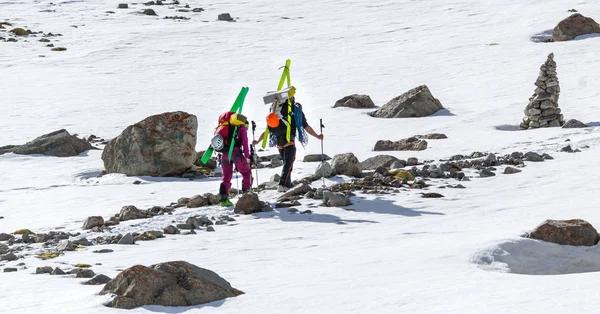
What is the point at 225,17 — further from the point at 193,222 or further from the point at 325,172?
the point at 193,222

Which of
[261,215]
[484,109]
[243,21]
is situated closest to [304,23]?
[243,21]

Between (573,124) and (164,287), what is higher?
(164,287)

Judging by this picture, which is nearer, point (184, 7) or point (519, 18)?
point (519, 18)

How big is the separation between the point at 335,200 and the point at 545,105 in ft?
31.6

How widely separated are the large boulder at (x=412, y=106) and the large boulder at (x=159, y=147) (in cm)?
815

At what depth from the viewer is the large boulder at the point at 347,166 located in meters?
14.8

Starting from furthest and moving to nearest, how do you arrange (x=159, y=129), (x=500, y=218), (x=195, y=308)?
1. (x=159, y=129)
2. (x=500, y=218)
3. (x=195, y=308)

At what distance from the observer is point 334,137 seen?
72.1 feet

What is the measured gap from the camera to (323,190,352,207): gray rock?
12508 millimetres

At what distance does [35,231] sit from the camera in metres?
12.4

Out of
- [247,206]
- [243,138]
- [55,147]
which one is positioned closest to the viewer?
[247,206]

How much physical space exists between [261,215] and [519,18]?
3006 centimetres

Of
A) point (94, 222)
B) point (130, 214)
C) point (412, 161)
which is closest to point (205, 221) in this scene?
point (130, 214)

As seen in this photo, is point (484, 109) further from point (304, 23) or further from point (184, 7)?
point (184, 7)
